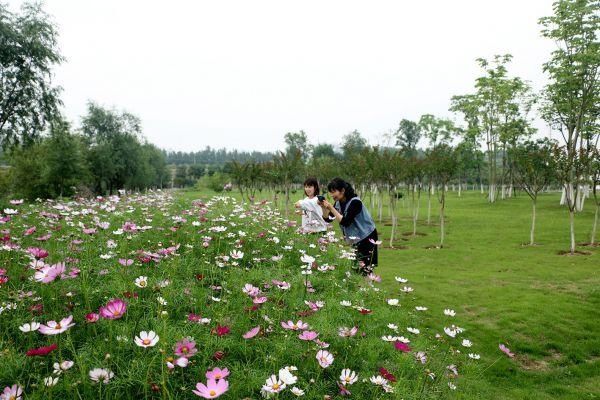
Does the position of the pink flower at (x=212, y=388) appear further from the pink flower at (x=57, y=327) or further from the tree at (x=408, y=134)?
the tree at (x=408, y=134)

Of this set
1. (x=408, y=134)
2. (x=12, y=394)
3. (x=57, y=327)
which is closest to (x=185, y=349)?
(x=57, y=327)

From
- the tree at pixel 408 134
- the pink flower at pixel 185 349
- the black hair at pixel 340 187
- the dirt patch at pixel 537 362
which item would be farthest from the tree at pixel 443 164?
the tree at pixel 408 134

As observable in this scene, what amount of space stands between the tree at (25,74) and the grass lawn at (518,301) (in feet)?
62.5

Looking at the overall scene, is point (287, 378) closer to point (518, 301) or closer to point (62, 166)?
point (518, 301)

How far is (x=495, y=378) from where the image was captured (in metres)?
5.69

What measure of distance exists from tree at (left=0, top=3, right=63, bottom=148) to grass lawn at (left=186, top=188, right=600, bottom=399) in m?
19.1

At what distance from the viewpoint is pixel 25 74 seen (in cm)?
1814

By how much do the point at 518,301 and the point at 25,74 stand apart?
22.6 metres

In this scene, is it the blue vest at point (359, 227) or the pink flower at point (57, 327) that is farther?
the blue vest at point (359, 227)

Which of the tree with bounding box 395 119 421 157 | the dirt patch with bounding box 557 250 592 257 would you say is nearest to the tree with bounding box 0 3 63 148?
the dirt patch with bounding box 557 250 592 257

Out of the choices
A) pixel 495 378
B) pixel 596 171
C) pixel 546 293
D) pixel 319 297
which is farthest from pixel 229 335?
pixel 596 171

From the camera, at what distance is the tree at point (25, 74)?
17.7 meters

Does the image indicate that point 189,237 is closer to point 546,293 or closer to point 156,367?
point 156,367

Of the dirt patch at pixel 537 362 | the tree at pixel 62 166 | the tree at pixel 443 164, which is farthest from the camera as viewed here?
the tree at pixel 62 166
